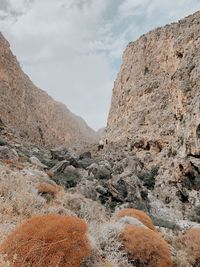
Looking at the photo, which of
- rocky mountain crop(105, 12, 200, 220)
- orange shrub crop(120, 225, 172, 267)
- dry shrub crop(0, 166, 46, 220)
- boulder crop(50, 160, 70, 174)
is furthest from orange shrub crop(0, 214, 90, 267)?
rocky mountain crop(105, 12, 200, 220)

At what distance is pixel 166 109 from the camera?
1565 inches

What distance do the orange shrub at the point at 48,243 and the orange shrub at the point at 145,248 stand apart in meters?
1.34

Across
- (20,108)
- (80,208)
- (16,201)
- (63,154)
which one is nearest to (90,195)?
(80,208)

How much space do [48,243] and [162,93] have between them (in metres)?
37.9

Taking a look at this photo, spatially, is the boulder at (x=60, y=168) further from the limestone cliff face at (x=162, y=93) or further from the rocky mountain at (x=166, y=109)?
the limestone cliff face at (x=162, y=93)

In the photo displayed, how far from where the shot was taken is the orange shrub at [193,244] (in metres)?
8.07

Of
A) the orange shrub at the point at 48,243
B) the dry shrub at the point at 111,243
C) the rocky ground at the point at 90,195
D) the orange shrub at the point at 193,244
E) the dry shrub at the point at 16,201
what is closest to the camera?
the orange shrub at the point at 48,243

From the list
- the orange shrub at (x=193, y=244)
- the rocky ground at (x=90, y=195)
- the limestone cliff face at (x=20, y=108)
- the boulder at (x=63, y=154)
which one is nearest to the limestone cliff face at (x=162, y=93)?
the rocky ground at (x=90, y=195)

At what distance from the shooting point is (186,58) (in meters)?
37.8

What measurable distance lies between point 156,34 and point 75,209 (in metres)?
42.4

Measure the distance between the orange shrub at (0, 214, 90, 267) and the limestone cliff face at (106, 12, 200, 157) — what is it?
25.5m

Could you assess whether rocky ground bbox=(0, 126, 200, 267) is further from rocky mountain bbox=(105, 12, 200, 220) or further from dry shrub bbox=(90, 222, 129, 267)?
rocky mountain bbox=(105, 12, 200, 220)

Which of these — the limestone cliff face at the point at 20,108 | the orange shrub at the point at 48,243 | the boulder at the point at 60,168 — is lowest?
the boulder at the point at 60,168

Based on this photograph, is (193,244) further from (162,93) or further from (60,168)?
(162,93)
